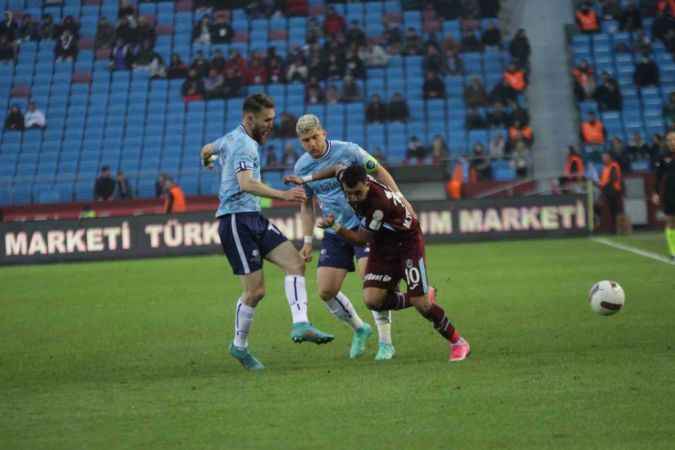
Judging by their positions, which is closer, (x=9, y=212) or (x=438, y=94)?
(x=9, y=212)

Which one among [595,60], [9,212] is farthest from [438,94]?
[9,212]

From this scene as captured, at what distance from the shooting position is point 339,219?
36.9 ft

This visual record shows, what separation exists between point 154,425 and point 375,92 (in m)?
29.0

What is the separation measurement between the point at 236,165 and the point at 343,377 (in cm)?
186

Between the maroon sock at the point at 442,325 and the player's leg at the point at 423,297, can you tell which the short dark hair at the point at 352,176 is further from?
the maroon sock at the point at 442,325

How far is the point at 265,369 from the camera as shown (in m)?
10.3

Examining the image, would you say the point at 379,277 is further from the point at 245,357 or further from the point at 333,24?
the point at 333,24

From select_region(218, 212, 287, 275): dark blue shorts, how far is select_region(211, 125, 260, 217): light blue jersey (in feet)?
0.24

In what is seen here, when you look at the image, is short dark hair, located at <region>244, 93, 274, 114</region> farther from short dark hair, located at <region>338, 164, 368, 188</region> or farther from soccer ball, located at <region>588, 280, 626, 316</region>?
soccer ball, located at <region>588, 280, 626, 316</region>

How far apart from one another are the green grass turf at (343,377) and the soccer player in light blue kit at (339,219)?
0.30 meters

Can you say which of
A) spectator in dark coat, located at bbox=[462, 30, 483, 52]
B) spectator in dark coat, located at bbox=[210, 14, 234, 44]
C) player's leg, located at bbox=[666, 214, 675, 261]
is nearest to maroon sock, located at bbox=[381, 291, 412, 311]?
player's leg, located at bbox=[666, 214, 675, 261]

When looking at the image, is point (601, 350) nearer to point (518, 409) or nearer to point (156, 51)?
point (518, 409)

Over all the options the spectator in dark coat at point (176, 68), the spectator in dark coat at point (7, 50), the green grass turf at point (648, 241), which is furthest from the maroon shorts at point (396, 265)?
the spectator in dark coat at point (7, 50)

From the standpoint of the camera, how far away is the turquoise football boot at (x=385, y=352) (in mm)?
10633
